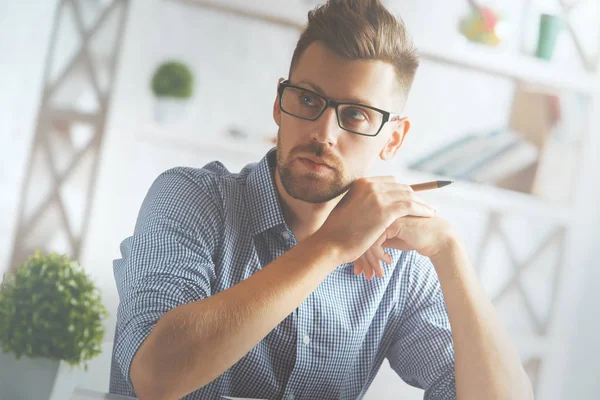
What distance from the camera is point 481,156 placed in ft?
8.25

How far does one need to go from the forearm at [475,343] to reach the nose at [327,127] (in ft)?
Answer: 1.07

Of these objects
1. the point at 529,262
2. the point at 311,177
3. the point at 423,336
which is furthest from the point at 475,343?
the point at 529,262

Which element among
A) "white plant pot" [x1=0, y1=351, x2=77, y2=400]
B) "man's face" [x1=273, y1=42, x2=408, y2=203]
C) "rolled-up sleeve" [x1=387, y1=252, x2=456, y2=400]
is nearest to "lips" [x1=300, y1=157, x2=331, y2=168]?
"man's face" [x1=273, y1=42, x2=408, y2=203]

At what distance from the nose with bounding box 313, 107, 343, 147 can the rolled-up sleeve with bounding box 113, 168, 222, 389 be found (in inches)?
9.3

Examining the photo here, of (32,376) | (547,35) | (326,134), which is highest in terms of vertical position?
(547,35)

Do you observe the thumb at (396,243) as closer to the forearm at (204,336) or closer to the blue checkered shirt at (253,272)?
the blue checkered shirt at (253,272)

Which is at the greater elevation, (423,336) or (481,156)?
(481,156)

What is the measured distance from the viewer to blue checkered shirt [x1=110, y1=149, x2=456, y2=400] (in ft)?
3.62

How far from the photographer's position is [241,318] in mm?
948

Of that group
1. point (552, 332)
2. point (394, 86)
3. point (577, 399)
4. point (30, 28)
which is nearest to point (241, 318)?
point (394, 86)

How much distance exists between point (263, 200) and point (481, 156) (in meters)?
1.43

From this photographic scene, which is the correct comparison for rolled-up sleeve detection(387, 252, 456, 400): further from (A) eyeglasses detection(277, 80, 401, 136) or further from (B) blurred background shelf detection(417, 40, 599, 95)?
(B) blurred background shelf detection(417, 40, 599, 95)

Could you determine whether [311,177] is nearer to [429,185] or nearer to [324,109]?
[324,109]

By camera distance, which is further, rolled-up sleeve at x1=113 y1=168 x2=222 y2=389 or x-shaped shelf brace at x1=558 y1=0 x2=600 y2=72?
x-shaped shelf brace at x1=558 y1=0 x2=600 y2=72
